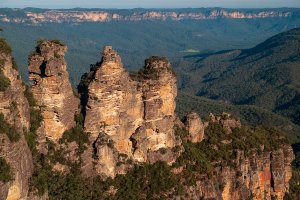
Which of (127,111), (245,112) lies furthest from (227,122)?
(245,112)

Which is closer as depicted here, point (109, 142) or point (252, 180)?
point (109, 142)

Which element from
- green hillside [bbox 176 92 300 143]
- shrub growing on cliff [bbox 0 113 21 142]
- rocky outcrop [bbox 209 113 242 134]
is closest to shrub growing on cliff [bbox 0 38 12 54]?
shrub growing on cliff [bbox 0 113 21 142]

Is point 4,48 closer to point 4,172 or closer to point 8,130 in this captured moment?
point 8,130

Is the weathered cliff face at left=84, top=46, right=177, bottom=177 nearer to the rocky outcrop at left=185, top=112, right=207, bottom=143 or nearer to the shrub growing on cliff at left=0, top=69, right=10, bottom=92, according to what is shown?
the rocky outcrop at left=185, top=112, right=207, bottom=143

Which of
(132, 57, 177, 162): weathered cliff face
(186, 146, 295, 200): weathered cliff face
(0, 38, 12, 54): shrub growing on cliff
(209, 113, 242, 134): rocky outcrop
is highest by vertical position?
(0, 38, 12, 54): shrub growing on cliff

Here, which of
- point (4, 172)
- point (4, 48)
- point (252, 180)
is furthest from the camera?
point (252, 180)

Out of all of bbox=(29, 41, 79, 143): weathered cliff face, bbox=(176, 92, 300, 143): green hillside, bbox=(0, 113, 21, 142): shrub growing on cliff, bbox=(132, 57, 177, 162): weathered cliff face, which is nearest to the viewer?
bbox=(0, 113, 21, 142): shrub growing on cliff
